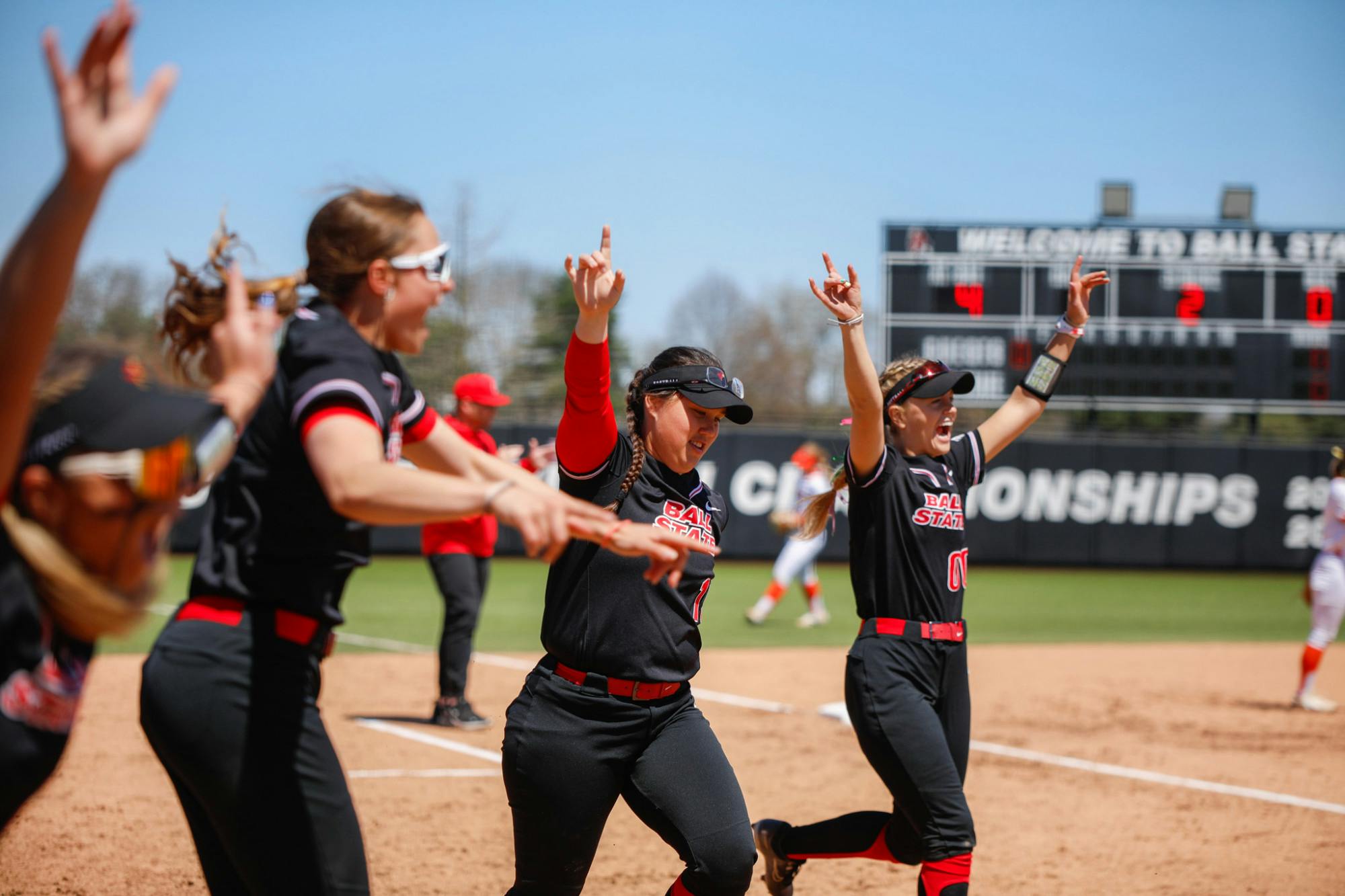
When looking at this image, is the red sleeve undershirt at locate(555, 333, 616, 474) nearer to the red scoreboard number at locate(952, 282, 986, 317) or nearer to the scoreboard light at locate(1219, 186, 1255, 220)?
the red scoreboard number at locate(952, 282, 986, 317)

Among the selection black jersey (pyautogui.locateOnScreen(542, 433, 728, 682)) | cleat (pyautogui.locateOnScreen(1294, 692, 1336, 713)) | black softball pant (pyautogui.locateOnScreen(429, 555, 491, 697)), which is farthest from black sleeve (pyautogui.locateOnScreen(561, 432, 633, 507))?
cleat (pyautogui.locateOnScreen(1294, 692, 1336, 713))

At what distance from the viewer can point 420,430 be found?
3.07 meters

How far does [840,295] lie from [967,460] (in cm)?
100

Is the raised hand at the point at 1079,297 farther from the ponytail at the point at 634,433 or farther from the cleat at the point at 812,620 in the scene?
the cleat at the point at 812,620

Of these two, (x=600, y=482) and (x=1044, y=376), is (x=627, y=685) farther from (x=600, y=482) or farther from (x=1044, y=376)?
(x=1044, y=376)

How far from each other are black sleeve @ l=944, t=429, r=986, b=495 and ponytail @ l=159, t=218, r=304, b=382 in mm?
2891

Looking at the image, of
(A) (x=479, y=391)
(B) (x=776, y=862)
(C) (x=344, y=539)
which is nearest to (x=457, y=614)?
(A) (x=479, y=391)

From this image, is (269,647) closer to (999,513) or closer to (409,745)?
(409,745)

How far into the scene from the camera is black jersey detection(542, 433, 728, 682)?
361cm

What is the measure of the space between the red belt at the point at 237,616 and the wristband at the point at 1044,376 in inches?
135

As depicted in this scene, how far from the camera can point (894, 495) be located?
456 cm

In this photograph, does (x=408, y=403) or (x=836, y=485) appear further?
(x=836, y=485)

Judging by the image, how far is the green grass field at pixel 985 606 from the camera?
45.9 ft

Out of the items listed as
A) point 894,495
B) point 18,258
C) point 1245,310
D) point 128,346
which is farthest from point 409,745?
point 1245,310
